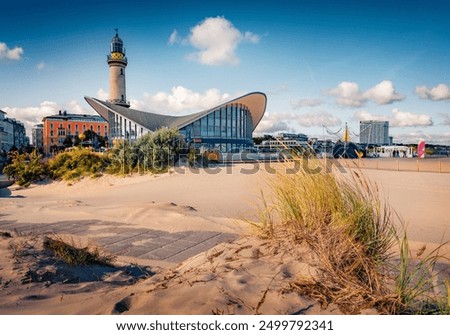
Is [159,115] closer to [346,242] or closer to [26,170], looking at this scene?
[26,170]

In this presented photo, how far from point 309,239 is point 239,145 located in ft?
131

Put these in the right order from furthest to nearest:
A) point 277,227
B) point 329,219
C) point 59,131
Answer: point 59,131 → point 277,227 → point 329,219

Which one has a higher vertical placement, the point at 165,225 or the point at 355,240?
the point at 355,240

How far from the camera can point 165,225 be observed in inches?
223

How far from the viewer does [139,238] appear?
4762 millimetres

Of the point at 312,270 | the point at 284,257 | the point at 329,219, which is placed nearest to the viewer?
the point at 312,270

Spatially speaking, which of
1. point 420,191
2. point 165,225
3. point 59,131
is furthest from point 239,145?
point 59,131

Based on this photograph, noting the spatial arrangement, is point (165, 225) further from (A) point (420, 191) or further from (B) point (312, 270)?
(A) point (420, 191)

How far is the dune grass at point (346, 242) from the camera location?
185 centimetres

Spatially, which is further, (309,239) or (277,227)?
(277,227)

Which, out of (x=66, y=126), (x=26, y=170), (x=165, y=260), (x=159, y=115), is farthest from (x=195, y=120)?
(x=66, y=126)

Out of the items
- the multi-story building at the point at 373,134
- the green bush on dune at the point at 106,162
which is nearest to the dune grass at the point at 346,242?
the multi-story building at the point at 373,134

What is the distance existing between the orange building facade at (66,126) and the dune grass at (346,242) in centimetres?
6790
